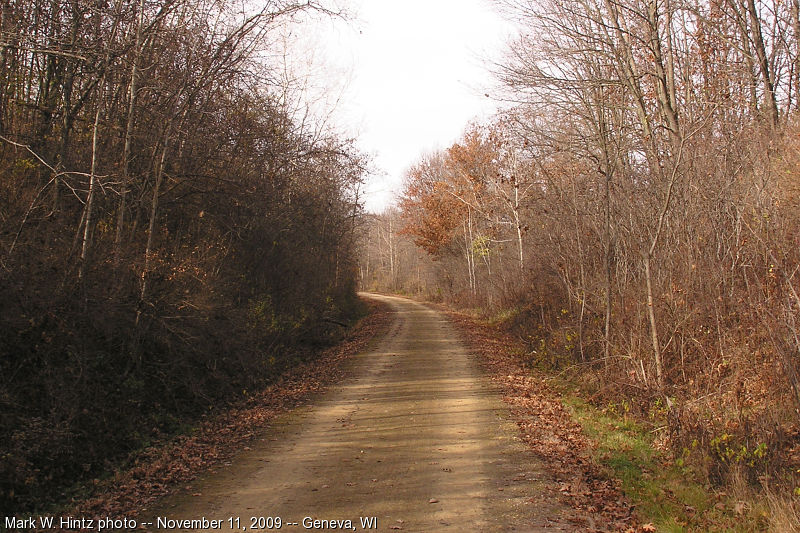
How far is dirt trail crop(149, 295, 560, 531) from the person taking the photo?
5.34 m

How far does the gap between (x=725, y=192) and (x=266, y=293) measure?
1120cm

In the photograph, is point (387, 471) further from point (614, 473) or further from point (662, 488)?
point (662, 488)

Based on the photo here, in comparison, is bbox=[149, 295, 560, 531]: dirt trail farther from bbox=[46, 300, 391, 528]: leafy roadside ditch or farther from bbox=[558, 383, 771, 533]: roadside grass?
bbox=[558, 383, 771, 533]: roadside grass

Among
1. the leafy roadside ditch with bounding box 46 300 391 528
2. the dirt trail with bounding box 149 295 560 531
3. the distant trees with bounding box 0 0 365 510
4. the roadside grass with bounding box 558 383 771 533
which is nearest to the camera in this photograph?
the roadside grass with bounding box 558 383 771 533

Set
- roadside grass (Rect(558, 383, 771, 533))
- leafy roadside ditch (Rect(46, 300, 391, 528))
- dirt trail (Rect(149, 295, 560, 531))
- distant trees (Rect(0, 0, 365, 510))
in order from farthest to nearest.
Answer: distant trees (Rect(0, 0, 365, 510)) < leafy roadside ditch (Rect(46, 300, 391, 528)) < dirt trail (Rect(149, 295, 560, 531)) < roadside grass (Rect(558, 383, 771, 533))

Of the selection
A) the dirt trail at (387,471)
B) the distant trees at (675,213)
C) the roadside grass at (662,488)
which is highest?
the distant trees at (675,213)

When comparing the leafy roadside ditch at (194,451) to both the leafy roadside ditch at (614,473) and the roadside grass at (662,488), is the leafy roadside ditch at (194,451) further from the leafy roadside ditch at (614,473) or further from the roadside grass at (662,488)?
the roadside grass at (662,488)

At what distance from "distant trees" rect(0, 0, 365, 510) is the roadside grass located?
621 centimetres

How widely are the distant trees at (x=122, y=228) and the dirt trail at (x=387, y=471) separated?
2.01 meters

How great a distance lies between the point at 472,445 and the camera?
24.7 feet

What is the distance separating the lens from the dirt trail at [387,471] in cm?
534

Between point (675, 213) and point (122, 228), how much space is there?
370 inches

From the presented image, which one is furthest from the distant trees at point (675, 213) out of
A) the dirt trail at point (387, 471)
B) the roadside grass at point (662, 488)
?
the dirt trail at point (387, 471)

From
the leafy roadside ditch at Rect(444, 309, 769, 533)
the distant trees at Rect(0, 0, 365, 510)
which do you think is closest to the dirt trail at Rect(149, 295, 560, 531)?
the leafy roadside ditch at Rect(444, 309, 769, 533)
